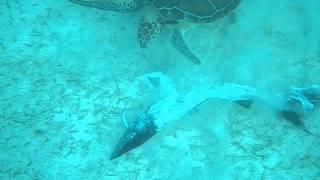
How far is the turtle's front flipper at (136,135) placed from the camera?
2.94 meters

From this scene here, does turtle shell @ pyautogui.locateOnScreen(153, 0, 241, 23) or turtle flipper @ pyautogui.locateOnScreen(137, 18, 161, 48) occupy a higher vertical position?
turtle shell @ pyautogui.locateOnScreen(153, 0, 241, 23)

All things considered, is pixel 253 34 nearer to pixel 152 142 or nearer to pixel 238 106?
pixel 238 106

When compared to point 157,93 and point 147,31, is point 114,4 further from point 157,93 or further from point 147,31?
point 157,93

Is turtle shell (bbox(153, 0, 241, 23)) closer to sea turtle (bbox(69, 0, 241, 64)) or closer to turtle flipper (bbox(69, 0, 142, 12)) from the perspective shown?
sea turtle (bbox(69, 0, 241, 64))

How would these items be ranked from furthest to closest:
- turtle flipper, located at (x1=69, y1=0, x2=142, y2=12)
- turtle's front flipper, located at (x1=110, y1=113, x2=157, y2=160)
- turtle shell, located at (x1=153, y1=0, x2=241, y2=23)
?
turtle flipper, located at (x1=69, y1=0, x2=142, y2=12), turtle shell, located at (x1=153, y1=0, x2=241, y2=23), turtle's front flipper, located at (x1=110, y1=113, x2=157, y2=160)

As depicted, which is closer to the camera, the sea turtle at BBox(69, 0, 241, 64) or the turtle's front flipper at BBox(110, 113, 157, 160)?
the turtle's front flipper at BBox(110, 113, 157, 160)

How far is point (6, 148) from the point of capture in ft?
9.59

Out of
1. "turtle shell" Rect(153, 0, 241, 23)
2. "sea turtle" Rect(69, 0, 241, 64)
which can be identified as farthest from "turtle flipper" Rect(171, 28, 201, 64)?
"turtle shell" Rect(153, 0, 241, 23)

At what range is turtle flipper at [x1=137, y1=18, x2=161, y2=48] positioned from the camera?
10.3 feet

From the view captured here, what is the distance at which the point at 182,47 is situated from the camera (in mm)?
3223

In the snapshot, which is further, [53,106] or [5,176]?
[53,106]

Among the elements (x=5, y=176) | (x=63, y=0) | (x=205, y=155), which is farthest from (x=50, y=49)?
(x=205, y=155)

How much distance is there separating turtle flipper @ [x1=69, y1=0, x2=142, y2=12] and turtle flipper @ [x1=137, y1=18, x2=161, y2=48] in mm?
164

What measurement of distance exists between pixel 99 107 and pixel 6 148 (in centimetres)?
82
